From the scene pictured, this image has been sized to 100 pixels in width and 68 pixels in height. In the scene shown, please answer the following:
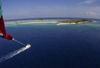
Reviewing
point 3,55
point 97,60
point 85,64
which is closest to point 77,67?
point 85,64

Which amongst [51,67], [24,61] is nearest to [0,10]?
[51,67]

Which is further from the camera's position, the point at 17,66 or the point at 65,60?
the point at 65,60

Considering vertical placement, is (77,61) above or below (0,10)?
below

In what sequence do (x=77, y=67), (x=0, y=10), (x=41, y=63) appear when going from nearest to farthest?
(x=0, y=10), (x=77, y=67), (x=41, y=63)

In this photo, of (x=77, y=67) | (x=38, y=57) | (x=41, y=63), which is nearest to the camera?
(x=77, y=67)

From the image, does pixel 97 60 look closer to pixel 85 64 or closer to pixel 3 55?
pixel 85 64

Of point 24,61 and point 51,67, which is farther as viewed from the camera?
point 24,61

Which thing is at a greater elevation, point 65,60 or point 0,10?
point 0,10

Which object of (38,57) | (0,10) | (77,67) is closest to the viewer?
(0,10)

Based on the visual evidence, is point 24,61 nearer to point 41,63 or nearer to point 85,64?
point 41,63
